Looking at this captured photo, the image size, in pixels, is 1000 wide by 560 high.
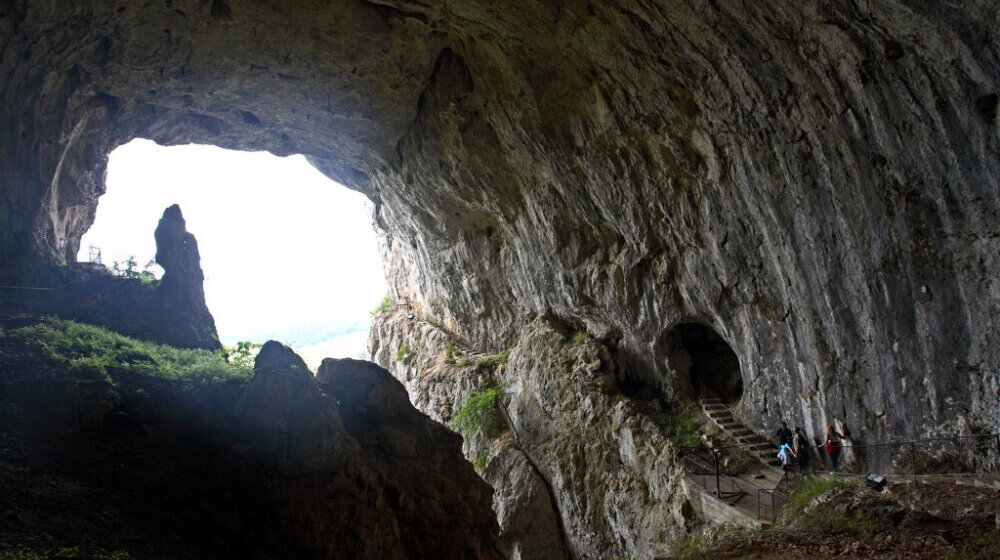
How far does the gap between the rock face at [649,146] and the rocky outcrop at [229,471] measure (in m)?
7.39

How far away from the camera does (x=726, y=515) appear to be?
13.8m

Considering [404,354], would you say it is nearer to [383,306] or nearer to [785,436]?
[383,306]

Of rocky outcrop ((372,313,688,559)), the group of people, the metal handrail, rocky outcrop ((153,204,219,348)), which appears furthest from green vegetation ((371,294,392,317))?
the group of people

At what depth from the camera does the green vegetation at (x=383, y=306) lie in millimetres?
33784

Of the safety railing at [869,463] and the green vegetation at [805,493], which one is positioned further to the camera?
the green vegetation at [805,493]

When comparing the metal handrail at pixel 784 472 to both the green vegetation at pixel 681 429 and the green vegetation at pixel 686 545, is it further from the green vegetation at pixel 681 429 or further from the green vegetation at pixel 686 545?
the green vegetation at pixel 686 545

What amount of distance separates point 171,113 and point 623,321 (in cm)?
1634

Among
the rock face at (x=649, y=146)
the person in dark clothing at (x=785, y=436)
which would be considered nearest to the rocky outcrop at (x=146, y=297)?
the rock face at (x=649, y=146)

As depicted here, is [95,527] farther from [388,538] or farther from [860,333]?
[860,333]

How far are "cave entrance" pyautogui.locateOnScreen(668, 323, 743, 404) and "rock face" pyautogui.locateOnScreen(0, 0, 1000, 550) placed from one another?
1.17 ft

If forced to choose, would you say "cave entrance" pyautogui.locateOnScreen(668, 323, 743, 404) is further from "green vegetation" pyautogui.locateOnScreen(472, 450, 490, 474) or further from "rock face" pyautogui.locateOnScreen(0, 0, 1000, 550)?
"green vegetation" pyautogui.locateOnScreen(472, 450, 490, 474)

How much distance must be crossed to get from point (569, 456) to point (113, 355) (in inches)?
532

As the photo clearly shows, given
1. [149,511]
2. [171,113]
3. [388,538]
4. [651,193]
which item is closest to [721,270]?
[651,193]

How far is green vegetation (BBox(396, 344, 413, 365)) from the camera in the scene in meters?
29.1
